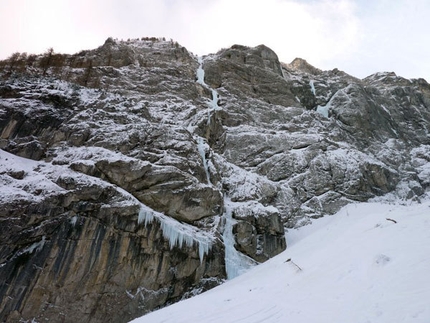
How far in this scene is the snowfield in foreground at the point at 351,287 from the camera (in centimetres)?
494

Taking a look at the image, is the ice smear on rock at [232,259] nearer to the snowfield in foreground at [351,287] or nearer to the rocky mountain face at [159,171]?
the rocky mountain face at [159,171]

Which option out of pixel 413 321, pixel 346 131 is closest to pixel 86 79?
pixel 346 131

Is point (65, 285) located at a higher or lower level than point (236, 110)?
lower

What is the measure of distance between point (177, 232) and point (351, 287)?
1342 cm

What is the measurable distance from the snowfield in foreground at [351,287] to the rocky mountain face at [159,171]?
849 cm

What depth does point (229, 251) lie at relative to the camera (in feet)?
69.5

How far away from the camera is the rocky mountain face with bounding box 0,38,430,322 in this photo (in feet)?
51.3

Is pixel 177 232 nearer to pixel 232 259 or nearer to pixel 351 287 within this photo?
pixel 232 259

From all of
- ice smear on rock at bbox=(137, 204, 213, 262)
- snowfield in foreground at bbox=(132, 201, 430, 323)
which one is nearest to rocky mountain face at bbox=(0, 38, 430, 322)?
ice smear on rock at bbox=(137, 204, 213, 262)

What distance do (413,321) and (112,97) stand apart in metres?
24.7

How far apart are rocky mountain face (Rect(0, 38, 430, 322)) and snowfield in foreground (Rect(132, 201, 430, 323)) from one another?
8489mm

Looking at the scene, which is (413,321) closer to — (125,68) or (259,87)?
(125,68)

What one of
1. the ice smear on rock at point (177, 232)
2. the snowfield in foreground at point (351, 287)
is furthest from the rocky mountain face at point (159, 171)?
the snowfield in foreground at point (351, 287)

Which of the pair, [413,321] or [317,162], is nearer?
[413,321]
